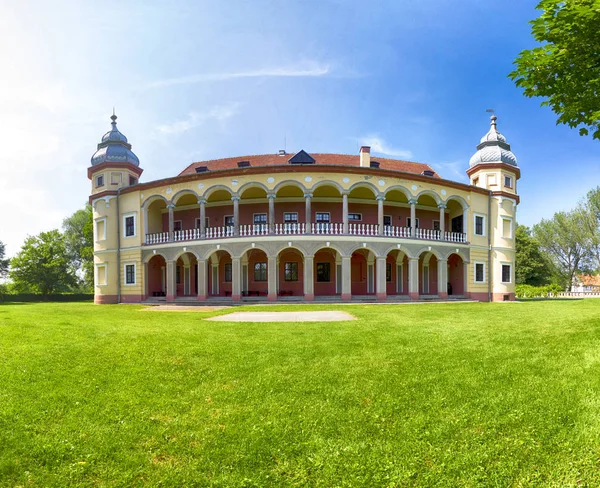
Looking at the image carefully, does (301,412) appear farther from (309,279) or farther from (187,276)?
(187,276)

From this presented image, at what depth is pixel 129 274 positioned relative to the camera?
28.0m

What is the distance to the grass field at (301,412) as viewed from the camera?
400 centimetres

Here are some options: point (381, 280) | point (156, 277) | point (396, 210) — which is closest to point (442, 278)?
point (381, 280)

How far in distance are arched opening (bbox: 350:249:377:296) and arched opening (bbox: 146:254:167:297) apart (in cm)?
1526

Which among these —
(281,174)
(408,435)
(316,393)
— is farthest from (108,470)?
(281,174)

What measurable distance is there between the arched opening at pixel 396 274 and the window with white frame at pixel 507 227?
25.8 ft

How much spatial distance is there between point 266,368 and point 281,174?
18826 mm

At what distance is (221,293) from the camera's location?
2823cm

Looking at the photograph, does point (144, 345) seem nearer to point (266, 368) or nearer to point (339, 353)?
point (266, 368)

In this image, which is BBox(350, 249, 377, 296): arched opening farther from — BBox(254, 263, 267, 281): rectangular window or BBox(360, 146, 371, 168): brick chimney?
BBox(360, 146, 371, 168): brick chimney

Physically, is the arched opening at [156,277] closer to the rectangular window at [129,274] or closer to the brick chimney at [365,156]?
the rectangular window at [129,274]

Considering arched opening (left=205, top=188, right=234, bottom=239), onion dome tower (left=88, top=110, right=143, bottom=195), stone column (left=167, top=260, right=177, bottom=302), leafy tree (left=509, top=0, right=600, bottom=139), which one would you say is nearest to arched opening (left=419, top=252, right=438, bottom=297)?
arched opening (left=205, top=188, right=234, bottom=239)

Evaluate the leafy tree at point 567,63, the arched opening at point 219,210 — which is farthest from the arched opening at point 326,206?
the leafy tree at point 567,63

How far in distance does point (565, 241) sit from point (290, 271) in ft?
148
